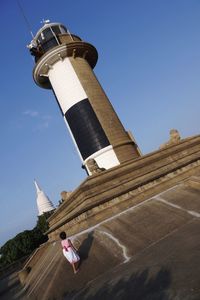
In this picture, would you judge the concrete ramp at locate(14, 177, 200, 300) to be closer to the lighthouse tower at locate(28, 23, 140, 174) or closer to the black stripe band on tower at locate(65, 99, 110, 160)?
the lighthouse tower at locate(28, 23, 140, 174)

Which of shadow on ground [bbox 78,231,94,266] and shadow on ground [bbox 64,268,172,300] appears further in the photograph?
shadow on ground [bbox 78,231,94,266]

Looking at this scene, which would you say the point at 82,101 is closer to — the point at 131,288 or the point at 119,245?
the point at 119,245

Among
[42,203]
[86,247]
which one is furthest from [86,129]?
[42,203]

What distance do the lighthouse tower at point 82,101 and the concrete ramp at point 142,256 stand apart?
676 centimetres

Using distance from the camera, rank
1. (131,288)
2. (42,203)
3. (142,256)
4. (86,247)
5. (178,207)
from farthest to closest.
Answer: (42,203), (178,207), (86,247), (142,256), (131,288)

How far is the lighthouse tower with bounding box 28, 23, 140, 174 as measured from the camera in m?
16.6

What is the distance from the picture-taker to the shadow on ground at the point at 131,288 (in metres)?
4.79

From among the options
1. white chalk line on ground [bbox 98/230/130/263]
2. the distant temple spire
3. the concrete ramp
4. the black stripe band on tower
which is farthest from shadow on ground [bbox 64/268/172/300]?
the distant temple spire

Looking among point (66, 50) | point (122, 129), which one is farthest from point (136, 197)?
point (66, 50)

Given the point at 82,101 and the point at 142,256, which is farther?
the point at 82,101

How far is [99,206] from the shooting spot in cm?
998

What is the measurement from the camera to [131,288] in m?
5.33

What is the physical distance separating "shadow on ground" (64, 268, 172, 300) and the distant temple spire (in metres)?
59.9

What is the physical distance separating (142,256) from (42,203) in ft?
204
